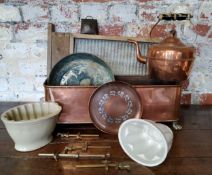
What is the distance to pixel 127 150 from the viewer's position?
2.32ft

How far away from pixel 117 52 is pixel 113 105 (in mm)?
333

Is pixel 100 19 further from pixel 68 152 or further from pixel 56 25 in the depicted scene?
pixel 68 152

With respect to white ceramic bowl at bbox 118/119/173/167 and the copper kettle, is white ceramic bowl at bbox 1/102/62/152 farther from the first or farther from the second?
the copper kettle

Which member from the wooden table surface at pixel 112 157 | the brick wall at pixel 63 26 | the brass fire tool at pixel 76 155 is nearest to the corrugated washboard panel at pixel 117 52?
the brick wall at pixel 63 26

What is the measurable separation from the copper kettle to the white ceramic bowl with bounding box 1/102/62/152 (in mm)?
367

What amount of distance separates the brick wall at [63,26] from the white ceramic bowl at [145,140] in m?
0.57

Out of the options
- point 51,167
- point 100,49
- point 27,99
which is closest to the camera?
point 51,167

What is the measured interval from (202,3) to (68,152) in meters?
0.92

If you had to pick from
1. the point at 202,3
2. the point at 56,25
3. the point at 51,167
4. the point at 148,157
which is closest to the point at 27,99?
the point at 56,25

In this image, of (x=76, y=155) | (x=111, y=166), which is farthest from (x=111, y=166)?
(x=76, y=155)

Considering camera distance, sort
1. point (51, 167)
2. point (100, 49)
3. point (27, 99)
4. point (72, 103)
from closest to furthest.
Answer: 1. point (51, 167)
2. point (72, 103)
3. point (100, 49)
4. point (27, 99)

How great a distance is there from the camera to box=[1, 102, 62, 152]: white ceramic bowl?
69 cm

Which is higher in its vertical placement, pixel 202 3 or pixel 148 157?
pixel 202 3

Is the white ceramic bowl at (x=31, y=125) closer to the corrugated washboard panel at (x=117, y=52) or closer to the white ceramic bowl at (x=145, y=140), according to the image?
the white ceramic bowl at (x=145, y=140)
